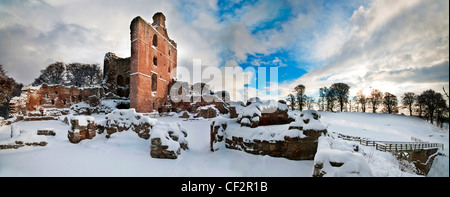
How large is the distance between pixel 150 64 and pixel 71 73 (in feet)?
89.6

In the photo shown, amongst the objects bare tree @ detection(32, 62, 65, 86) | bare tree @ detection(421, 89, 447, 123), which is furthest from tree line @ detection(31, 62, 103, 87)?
bare tree @ detection(421, 89, 447, 123)

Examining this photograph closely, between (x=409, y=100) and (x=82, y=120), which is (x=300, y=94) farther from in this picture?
(x=82, y=120)

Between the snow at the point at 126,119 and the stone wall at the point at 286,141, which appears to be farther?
the snow at the point at 126,119

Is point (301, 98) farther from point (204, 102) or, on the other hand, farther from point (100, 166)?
point (100, 166)

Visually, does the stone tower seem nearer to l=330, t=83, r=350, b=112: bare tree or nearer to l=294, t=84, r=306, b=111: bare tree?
l=294, t=84, r=306, b=111: bare tree

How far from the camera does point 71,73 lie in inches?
1289

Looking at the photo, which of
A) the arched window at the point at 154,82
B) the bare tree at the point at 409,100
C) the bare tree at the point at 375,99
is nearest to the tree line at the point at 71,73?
the arched window at the point at 154,82

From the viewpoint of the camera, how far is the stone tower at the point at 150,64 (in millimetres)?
18078

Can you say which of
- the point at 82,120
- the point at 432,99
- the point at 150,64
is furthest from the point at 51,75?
the point at 432,99

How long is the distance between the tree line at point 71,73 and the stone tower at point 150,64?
56.8 feet

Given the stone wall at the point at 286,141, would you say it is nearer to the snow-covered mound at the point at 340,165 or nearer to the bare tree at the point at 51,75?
the snow-covered mound at the point at 340,165

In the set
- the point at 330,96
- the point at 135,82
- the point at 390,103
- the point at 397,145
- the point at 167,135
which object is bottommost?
the point at 397,145

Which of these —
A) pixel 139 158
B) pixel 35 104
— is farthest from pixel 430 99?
pixel 35 104
